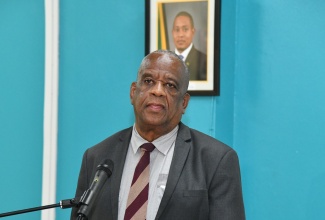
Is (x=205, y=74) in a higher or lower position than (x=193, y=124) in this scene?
higher

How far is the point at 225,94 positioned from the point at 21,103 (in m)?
1.05

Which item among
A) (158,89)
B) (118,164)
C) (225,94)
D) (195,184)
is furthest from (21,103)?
(195,184)

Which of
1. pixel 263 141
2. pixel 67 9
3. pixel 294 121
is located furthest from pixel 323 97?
pixel 67 9

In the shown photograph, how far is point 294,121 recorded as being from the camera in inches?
101

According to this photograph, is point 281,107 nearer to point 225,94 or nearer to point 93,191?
point 225,94

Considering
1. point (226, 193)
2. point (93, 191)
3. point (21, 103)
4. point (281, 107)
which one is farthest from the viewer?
point (21, 103)

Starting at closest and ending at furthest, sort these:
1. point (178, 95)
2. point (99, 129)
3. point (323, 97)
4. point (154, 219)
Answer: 1. point (154, 219)
2. point (178, 95)
3. point (323, 97)
4. point (99, 129)

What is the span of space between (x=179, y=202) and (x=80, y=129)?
1226 mm

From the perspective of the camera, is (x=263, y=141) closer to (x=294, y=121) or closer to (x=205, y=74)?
(x=294, y=121)

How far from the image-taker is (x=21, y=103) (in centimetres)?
296

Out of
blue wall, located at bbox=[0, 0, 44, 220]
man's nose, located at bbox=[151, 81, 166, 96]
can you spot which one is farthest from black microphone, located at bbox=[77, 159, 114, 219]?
blue wall, located at bbox=[0, 0, 44, 220]

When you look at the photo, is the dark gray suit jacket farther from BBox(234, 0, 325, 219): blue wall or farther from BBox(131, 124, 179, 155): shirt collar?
BBox(234, 0, 325, 219): blue wall

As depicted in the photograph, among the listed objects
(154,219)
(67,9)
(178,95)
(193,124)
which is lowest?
(154,219)

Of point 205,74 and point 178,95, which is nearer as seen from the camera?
point 178,95
